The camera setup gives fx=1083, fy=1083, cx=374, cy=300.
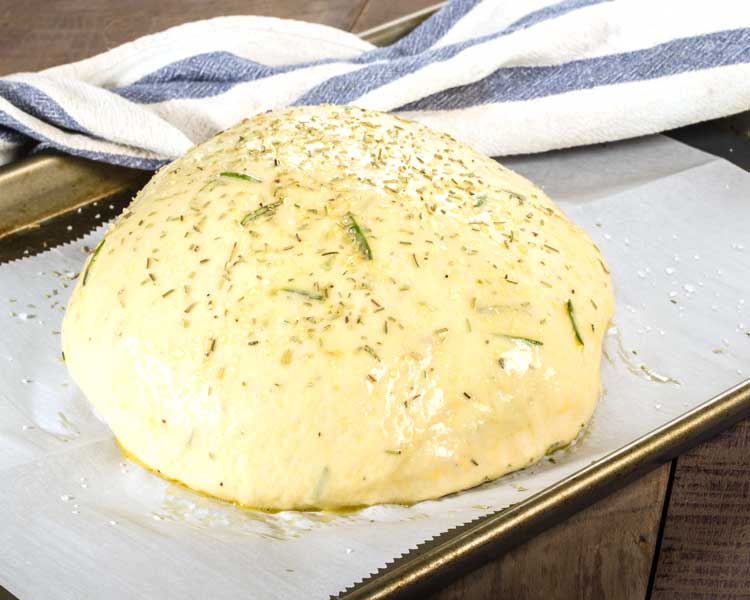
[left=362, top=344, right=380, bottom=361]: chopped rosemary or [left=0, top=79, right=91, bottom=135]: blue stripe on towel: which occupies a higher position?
[left=0, top=79, right=91, bottom=135]: blue stripe on towel

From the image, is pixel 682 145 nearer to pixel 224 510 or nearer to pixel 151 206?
pixel 151 206

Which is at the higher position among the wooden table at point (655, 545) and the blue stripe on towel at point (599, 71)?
the blue stripe on towel at point (599, 71)

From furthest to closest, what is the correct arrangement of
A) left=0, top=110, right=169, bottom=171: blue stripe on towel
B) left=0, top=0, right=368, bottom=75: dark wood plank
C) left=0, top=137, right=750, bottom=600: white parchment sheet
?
left=0, top=0, right=368, bottom=75: dark wood plank → left=0, top=110, right=169, bottom=171: blue stripe on towel → left=0, top=137, right=750, bottom=600: white parchment sheet

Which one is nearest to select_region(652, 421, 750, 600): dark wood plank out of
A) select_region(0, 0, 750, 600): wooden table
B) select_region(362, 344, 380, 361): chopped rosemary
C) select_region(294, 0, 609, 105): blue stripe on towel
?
select_region(0, 0, 750, 600): wooden table

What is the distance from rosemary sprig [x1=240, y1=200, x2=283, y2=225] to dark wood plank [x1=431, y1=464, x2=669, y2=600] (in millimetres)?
486

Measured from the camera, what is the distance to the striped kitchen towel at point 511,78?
1.86m

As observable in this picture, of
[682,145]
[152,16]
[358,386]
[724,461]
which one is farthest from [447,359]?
[152,16]

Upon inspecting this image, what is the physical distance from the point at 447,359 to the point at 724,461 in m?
0.41

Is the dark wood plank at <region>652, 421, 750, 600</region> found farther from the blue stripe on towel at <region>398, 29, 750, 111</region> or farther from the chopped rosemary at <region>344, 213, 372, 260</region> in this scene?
the blue stripe on towel at <region>398, 29, 750, 111</region>

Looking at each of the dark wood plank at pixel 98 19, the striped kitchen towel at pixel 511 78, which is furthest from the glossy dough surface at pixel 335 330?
the dark wood plank at pixel 98 19

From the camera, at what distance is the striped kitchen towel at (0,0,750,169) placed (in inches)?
73.0

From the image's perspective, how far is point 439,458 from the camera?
3.89ft

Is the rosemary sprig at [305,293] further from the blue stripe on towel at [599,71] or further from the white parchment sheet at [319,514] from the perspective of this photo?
the blue stripe on towel at [599,71]

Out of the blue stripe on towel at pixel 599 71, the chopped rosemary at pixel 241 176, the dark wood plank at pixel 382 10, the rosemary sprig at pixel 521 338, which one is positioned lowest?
the rosemary sprig at pixel 521 338
